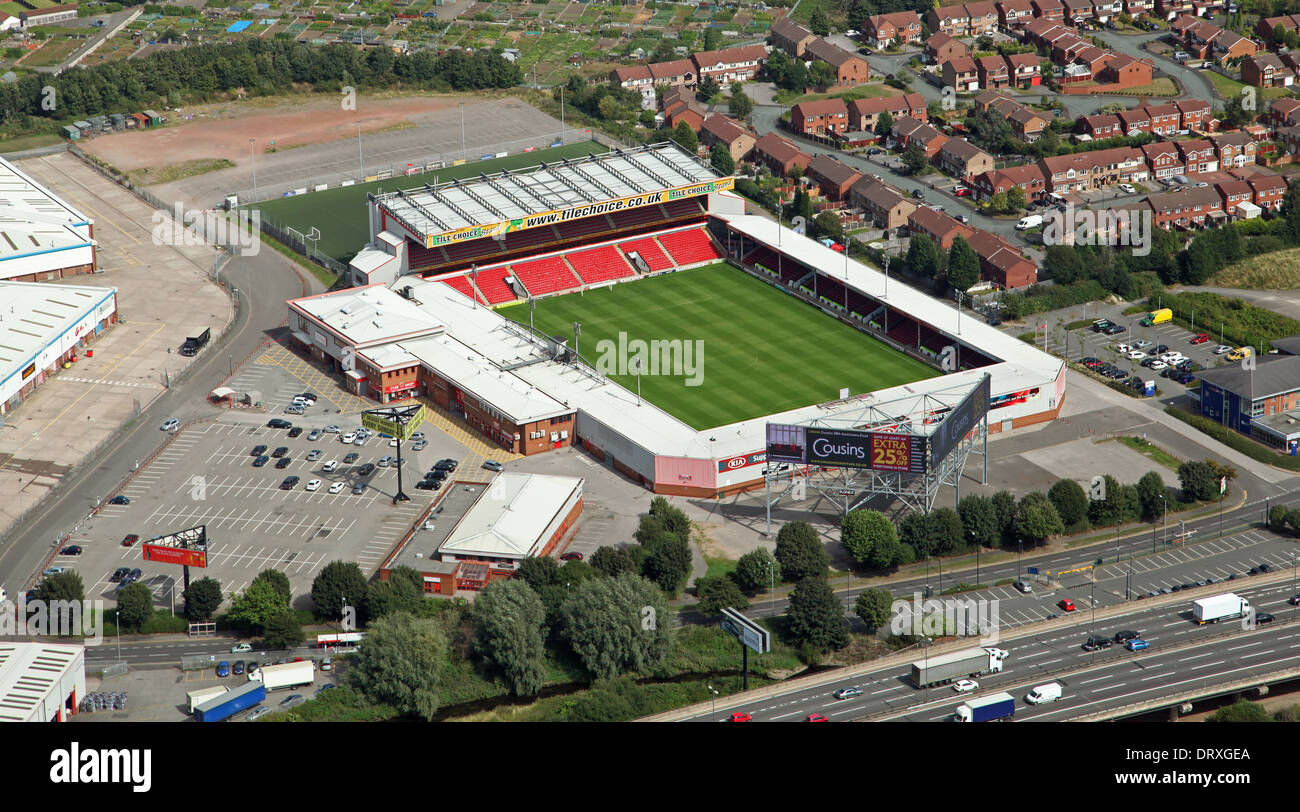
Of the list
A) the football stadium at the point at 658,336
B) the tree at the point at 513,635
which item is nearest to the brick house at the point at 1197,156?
the football stadium at the point at 658,336

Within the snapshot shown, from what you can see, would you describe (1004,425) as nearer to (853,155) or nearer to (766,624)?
(766,624)

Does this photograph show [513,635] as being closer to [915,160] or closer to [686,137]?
[915,160]

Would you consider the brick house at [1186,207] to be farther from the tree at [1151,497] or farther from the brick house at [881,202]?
the tree at [1151,497]

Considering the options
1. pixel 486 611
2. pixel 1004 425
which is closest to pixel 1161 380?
pixel 1004 425

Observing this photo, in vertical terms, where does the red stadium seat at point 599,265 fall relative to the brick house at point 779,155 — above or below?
below
